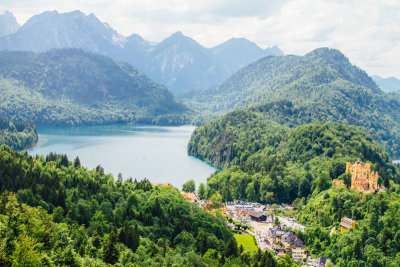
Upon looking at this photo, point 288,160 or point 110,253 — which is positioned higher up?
point 288,160

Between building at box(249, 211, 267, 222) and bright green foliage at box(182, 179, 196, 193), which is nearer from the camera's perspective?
building at box(249, 211, 267, 222)

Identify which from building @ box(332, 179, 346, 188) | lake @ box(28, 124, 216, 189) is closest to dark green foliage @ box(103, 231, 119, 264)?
building @ box(332, 179, 346, 188)

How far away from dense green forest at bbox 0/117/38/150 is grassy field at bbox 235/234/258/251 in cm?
11271

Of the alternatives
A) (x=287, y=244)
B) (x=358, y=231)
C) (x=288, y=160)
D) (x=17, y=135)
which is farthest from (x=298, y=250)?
(x=17, y=135)

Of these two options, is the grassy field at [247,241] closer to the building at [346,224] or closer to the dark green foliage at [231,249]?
the dark green foliage at [231,249]

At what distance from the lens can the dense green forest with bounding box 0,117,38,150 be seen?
A: 516 ft

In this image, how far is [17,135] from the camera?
166 meters

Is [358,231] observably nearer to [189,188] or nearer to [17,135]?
[189,188]

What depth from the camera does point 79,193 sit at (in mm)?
60062

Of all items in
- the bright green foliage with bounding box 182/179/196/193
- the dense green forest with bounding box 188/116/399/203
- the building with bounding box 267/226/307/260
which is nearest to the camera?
the building with bounding box 267/226/307/260

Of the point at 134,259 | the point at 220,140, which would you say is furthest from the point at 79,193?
the point at 220,140

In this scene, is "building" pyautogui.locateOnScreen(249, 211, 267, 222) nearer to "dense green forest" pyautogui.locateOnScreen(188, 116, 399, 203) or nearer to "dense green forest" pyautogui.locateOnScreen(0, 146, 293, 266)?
"dense green forest" pyautogui.locateOnScreen(0, 146, 293, 266)

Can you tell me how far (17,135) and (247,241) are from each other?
128978 mm

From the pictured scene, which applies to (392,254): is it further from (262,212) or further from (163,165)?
(163,165)
